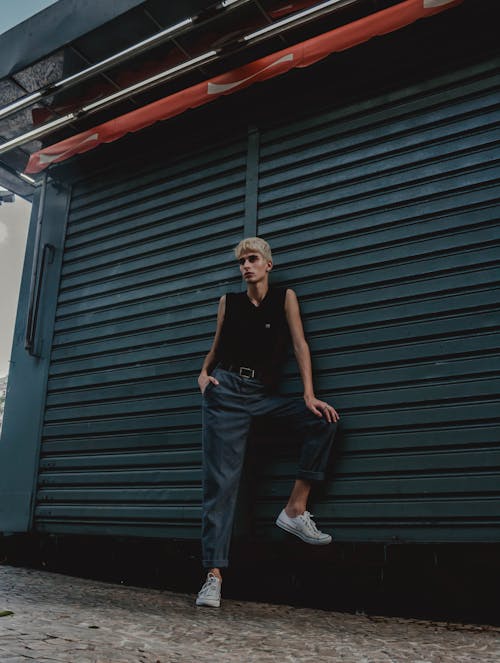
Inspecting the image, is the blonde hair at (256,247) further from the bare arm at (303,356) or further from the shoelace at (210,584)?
the shoelace at (210,584)

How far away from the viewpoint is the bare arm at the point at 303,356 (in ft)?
12.4

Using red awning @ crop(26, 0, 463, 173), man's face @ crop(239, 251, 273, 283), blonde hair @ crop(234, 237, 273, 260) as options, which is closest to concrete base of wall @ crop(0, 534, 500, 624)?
man's face @ crop(239, 251, 273, 283)

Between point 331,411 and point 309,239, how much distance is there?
1.31 meters

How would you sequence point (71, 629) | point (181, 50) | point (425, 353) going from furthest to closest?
point (181, 50)
point (425, 353)
point (71, 629)

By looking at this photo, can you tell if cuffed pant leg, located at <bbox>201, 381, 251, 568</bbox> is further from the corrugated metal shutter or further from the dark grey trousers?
the corrugated metal shutter

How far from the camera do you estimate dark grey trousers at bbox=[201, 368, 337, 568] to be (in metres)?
3.70

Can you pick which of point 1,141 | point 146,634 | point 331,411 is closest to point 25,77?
point 1,141

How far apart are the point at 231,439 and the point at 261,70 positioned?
2.63 metres

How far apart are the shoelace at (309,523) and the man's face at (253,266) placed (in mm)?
1591

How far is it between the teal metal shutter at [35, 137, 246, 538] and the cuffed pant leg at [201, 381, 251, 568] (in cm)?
58

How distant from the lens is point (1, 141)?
236 inches

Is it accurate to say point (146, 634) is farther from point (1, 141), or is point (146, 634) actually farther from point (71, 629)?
point (1, 141)

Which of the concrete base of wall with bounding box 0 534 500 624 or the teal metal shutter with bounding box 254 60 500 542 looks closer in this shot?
the concrete base of wall with bounding box 0 534 500 624

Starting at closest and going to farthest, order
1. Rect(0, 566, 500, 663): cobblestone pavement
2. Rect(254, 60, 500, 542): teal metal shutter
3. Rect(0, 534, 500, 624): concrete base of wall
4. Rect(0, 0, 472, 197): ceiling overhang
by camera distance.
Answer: Rect(0, 566, 500, 663): cobblestone pavement → Rect(0, 534, 500, 624): concrete base of wall → Rect(254, 60, 500, 542): teal metal shutter → Rect(0, 0, 472, 197): ceiling overhang
